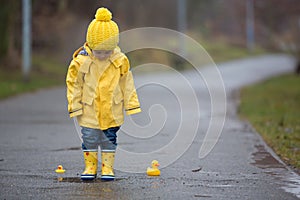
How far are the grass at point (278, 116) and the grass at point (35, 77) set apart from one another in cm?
677

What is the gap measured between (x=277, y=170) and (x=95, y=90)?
94.9 inches

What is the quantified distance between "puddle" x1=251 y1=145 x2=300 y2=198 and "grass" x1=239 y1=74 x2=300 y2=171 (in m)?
0.18

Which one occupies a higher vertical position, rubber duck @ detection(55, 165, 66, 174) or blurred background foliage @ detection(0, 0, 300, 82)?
blurred background foliage @ detection(0, 0, 300, 82)

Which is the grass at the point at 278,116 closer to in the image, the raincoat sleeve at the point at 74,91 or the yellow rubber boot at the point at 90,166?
the yellow rubber boot at the point at 90,166

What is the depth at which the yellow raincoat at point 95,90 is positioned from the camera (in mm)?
7625

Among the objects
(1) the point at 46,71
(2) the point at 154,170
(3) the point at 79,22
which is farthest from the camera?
(3) the point at 79,22

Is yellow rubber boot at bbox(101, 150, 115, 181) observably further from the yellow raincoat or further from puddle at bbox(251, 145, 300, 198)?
puddle at bbox(251, 145, 300, 198)

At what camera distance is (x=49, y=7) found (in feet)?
108

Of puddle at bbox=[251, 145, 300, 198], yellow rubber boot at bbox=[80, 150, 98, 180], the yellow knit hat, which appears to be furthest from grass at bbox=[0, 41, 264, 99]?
the yellow knit hat

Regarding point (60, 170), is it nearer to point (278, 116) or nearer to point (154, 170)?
point (154, 170)

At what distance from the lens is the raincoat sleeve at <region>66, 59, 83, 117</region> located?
7.62 meters

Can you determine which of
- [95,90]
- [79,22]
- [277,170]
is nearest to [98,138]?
[95,90]

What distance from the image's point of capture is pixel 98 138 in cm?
773

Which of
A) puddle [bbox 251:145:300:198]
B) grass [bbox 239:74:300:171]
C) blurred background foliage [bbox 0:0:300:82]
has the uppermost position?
blurred background foliage [bbox 0:0:300:82]
